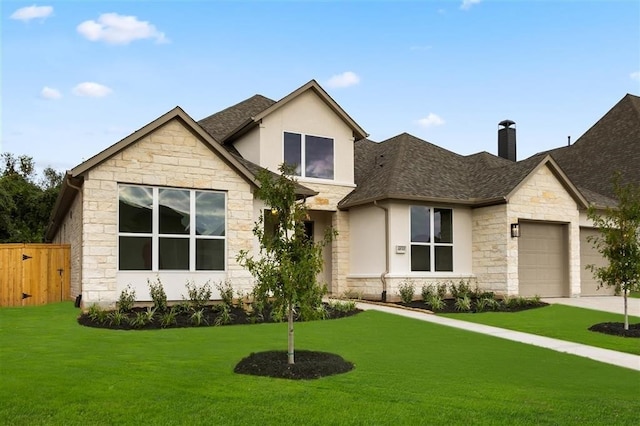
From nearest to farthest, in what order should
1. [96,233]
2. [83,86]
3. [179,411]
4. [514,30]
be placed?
[179,411], [96,233], [514,30], [83,86]

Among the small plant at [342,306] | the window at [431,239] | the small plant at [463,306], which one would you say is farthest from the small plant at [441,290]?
the small plant at [342,306]

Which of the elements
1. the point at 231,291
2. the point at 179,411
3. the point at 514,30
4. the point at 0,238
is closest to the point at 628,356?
the point at 179,411

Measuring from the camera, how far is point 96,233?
44.5 feet

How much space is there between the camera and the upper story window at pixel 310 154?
1917cm

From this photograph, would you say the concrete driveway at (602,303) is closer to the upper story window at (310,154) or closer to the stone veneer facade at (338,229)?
the stone veneer facade at (338,229)

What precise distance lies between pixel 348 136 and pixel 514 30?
6414mm

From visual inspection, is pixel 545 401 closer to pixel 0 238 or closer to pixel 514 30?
pixel 514 30

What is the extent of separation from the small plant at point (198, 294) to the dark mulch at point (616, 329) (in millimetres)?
8920

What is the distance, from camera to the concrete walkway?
9.38 meters

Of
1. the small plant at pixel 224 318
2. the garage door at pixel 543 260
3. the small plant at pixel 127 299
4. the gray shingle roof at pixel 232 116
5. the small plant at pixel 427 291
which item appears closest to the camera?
the small plant at pixel 224 318

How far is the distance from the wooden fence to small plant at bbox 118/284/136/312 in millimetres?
4163

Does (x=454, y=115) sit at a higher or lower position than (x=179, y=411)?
higher

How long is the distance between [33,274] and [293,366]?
11647 millimetres

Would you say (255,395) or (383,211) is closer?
(255,395)
